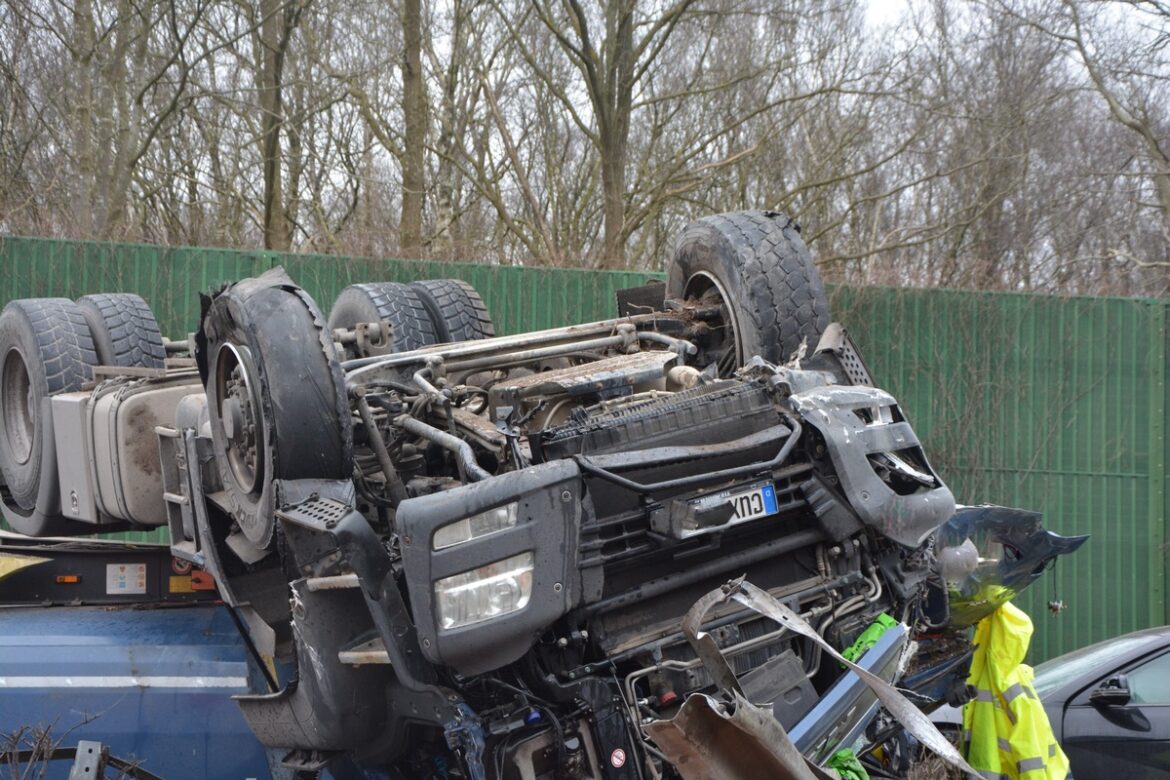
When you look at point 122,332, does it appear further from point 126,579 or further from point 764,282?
point 764,282

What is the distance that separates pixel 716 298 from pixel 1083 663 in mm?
2762

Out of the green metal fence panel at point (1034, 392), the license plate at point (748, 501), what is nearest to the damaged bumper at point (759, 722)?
the license plate at point (748, 501)

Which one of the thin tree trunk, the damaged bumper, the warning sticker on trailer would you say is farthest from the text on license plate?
the thin tree trunk

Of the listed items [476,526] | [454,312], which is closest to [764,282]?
[454,312]

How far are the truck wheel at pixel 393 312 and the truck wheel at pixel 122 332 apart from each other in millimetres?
830

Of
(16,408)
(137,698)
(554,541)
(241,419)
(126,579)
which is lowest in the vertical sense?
(137,698)

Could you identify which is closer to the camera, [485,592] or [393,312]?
[485,592]

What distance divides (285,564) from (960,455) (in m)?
6.98

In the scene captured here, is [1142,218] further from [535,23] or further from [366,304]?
[366,304]

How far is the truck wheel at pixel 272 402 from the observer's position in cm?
361

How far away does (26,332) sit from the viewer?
17.3ft

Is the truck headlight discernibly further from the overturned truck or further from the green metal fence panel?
the green metal fence panel

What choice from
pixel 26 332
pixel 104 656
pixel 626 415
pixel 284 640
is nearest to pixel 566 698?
Answer: pixel 626 415

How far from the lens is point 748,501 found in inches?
143
